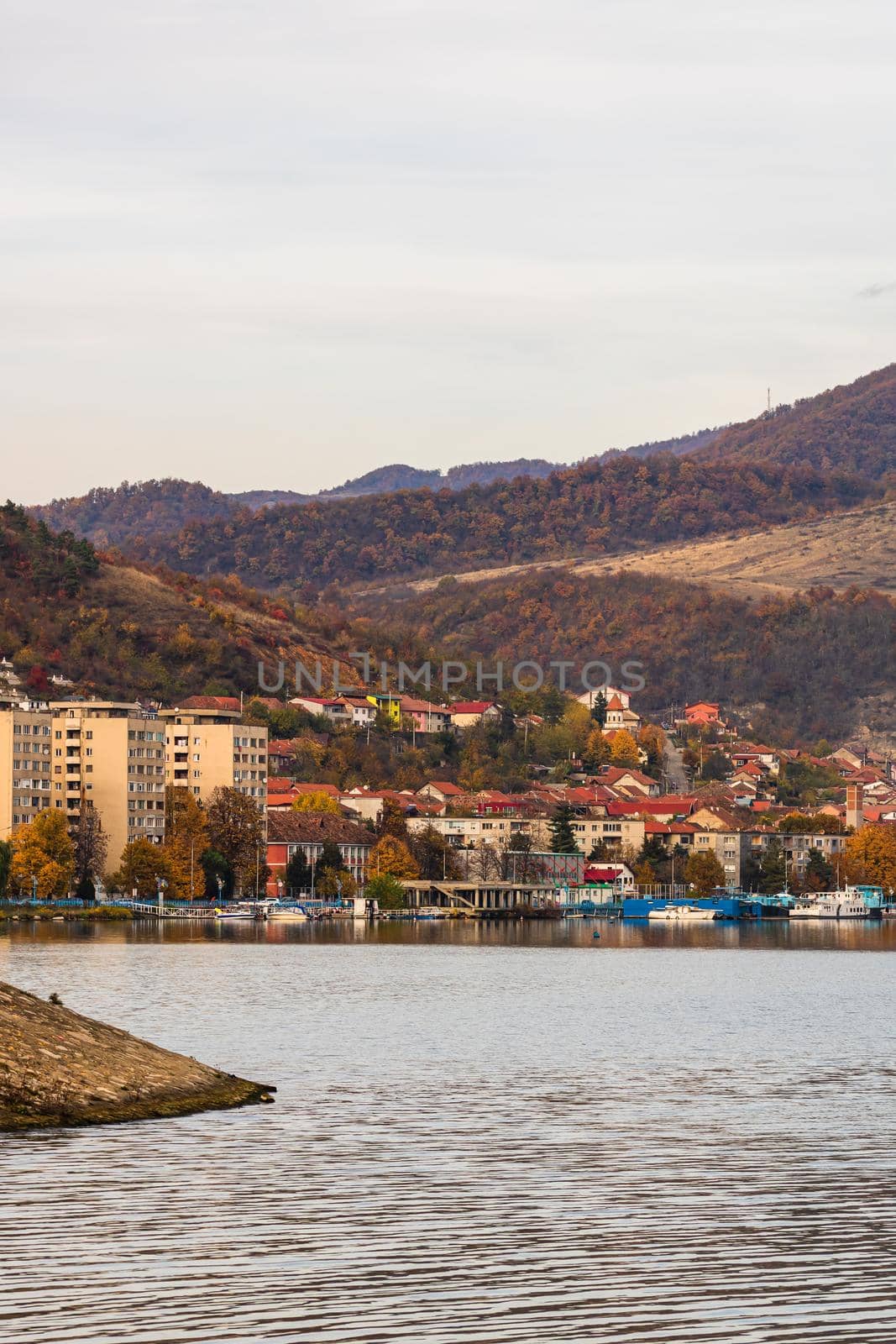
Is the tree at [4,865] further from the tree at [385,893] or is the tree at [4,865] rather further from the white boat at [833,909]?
the white boat at [833,909]

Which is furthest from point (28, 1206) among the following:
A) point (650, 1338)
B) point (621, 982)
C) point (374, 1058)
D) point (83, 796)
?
point (83, 796)

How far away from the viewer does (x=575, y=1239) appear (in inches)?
868

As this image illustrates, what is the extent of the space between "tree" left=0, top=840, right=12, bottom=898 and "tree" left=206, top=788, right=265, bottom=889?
76.5ft

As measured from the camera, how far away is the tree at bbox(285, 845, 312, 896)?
17025 centimetres

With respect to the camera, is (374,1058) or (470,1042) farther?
(470,1042)

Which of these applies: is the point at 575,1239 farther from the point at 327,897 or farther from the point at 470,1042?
the point at 327,897

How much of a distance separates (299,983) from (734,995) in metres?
14.9

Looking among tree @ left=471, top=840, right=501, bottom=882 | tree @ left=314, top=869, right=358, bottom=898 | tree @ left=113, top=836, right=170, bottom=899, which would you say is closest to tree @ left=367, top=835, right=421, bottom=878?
tree @ left=314, top=869, right=358, bottom=898

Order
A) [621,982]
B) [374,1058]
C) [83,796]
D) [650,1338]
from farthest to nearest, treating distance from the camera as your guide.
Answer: [83,796]
[621,982]
[374,1058]
[650,1338]

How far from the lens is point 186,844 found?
15588 cm

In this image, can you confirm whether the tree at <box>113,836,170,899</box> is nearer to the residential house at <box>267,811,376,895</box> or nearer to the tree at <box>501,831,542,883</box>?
the residential house at <box>267,811,376,895</box>

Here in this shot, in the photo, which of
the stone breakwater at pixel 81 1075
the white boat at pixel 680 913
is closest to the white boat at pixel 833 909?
the white boat at pixel 680 913

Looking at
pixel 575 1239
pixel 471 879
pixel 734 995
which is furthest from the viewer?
pixel 471 879

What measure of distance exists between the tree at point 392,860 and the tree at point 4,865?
4197cm
